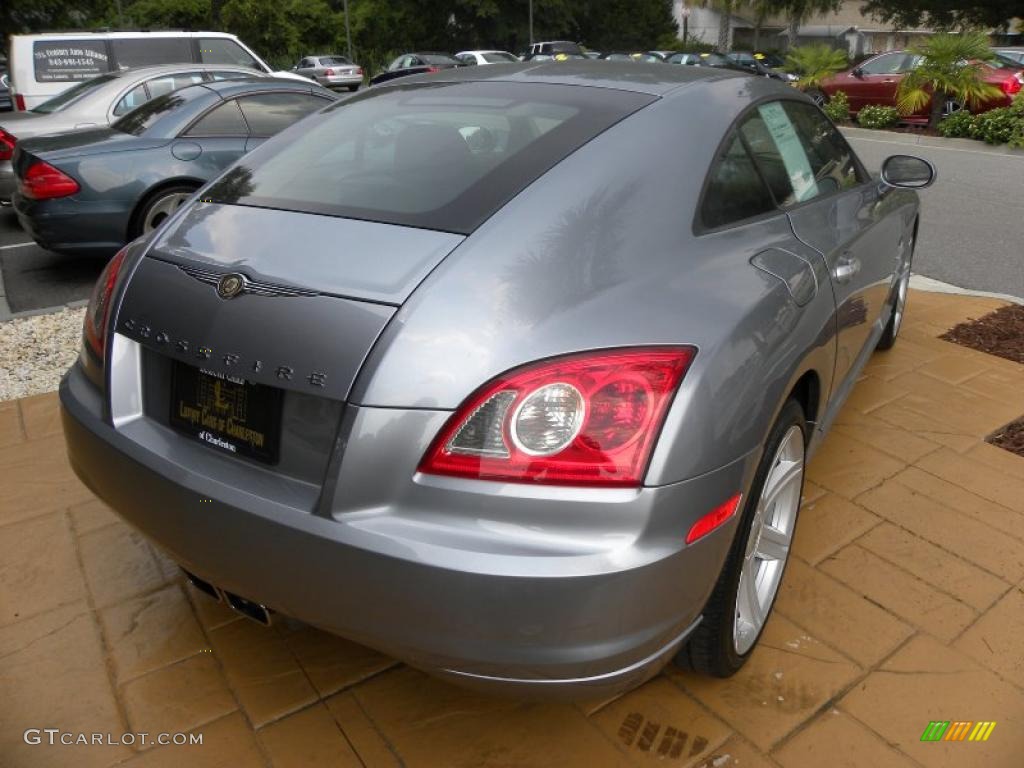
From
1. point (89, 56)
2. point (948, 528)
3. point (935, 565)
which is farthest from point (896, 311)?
point (89, 56)

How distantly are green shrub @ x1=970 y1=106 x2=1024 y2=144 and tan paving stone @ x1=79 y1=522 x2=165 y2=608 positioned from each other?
14652 millimetres

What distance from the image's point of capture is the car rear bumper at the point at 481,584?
1570 mm

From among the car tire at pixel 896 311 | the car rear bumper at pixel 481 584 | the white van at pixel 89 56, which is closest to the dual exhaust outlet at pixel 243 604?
the car rear bumper at pixel 481 584

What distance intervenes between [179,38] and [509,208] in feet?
36.8

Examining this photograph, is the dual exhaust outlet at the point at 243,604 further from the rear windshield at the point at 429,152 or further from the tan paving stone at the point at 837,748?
the tan paving stone at the point at 837,748

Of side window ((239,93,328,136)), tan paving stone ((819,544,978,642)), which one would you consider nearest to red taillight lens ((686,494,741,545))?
tan paving stone ((819,544,978,642))

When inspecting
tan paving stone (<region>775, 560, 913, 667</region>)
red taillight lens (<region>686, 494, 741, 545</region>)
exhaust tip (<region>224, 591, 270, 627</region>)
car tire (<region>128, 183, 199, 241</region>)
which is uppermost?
red taillight lens (<region>686, 494, 741, 545</region>)

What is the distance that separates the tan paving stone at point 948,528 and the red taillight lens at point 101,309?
2.71 metres

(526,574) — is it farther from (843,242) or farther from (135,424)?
(843,242)

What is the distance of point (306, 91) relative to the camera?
711cm

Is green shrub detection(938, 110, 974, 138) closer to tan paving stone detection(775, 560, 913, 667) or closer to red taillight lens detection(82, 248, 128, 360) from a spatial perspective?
tan paving stone detection(775, 560, 913, 667)

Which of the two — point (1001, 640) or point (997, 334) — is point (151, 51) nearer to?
point (997, 334)

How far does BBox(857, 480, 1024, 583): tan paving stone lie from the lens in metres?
2.80

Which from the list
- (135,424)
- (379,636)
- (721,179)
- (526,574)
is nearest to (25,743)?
(135,424)
